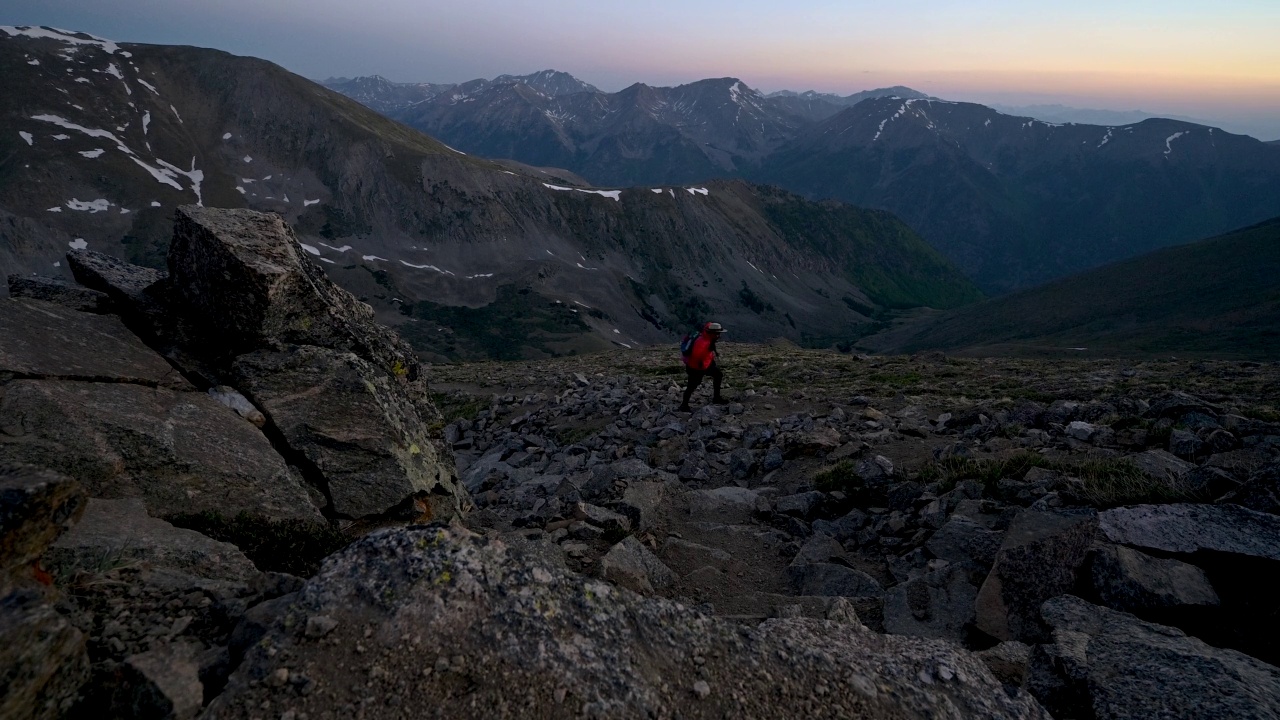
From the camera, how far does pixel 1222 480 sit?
8.77 meters

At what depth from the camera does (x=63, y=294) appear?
36.0ft

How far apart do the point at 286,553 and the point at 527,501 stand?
7443mm

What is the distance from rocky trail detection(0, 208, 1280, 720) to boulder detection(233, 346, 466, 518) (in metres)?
0.05

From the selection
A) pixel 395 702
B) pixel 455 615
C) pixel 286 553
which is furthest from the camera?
pixel 286 553

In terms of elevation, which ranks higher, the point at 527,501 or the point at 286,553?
the point at 286,553

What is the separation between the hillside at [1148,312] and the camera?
109m

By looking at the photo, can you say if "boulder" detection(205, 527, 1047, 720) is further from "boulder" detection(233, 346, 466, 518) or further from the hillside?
the hillside

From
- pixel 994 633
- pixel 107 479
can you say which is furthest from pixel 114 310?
pixel 994 633

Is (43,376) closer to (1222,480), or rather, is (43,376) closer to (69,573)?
(69,573)

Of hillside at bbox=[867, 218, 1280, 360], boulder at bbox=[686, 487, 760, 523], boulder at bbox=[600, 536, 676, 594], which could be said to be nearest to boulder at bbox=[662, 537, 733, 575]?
boulder at bbox=[600, 536, 676, 594]

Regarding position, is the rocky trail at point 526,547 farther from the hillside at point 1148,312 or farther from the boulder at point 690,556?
the hillside at point 1148,312

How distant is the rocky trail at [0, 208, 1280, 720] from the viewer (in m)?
4.71

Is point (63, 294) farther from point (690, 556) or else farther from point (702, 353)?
point (702, 353)

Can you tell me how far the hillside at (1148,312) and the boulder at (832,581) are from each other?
10302cm
